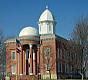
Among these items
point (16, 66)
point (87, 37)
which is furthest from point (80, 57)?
point (16, 66)

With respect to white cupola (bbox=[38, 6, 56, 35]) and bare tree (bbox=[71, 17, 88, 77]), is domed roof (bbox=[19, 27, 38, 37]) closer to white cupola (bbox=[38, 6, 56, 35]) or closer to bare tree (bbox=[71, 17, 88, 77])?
white cupola (bbox=[38, 6, 56, 35])

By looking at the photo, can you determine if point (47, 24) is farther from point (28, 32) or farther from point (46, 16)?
point (28, 32)

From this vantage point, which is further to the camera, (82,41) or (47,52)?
(47,52)

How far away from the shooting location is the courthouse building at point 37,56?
7494 cm

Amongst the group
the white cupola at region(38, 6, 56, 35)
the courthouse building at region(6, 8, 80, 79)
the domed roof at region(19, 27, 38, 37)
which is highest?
the white cupola at region(38, 6, 56, 35)

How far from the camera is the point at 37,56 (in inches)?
3081

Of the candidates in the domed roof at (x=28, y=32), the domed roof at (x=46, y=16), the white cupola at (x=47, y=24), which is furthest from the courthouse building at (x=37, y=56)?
the domed roof at (x=46, y=16)

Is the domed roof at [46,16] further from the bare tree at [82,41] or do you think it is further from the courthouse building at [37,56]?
the bare tree at [82,41]

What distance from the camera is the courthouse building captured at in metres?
74.9

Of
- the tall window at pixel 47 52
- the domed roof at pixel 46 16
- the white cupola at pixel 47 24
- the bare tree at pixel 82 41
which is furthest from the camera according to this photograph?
the domed roof at pixel 46 16

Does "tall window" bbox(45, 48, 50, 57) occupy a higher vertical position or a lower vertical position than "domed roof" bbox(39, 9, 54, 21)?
lower

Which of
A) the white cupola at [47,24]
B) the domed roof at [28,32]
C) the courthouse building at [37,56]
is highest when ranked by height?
the white cupola at [47,24]

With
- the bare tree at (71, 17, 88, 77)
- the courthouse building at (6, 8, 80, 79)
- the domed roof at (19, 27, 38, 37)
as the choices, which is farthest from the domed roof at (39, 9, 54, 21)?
the bare tree at (71, 17, 88, 77)

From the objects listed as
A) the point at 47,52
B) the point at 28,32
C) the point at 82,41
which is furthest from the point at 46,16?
the point at 82,41
